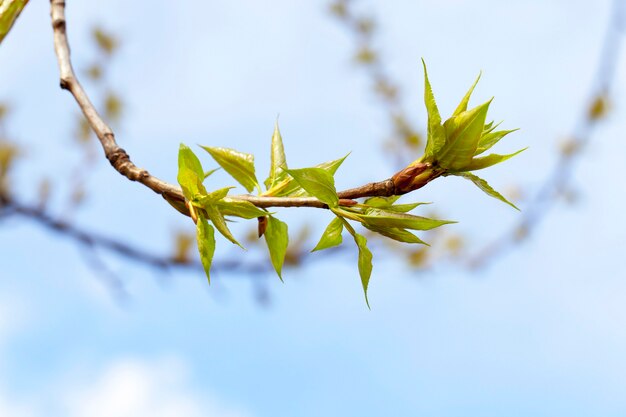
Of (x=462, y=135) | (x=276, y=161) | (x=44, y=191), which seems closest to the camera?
(x=462, y=135)

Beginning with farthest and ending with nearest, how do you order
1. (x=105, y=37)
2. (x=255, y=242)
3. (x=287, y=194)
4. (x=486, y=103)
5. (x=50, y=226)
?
(x=105, y=37)
(x=255, y=242)
(x=50, y=226)
(x=287, y=194)
(x=486, y=103)

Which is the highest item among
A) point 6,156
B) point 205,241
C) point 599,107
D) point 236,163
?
point 599,107

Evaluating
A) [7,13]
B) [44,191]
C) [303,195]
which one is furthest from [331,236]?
[44,191]

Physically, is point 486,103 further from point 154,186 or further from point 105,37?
point 105,37

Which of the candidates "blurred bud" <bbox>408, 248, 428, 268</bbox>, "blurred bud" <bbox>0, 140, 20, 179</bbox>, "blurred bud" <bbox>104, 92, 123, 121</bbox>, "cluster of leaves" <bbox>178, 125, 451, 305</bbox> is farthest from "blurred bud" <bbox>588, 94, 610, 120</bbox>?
"cluster of leaves" <bbox>178, 125, 451, 305</bbox>

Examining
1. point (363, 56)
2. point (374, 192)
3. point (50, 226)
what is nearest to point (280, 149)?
point (374, 192)

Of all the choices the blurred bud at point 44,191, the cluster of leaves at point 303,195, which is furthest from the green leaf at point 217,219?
the blurred bud at point 44,191

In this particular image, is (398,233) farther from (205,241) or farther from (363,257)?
(205,241)

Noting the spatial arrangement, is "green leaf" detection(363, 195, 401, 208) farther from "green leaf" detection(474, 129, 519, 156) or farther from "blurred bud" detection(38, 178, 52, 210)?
"blurred bud" detection(38, 178, 52, 210)
